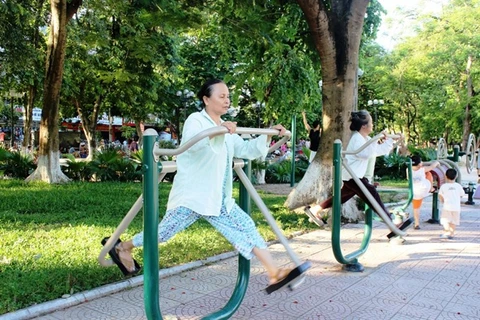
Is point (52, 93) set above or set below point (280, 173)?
above

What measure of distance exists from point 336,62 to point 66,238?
477 cm

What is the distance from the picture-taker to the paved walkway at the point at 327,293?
11.5ft

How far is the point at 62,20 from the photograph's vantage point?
10914 mm

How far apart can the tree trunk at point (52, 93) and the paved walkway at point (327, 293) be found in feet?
24.7

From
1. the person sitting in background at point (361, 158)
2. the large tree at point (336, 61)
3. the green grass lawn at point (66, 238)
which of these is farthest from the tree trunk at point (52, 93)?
the person sitting in background at point (361, 158)

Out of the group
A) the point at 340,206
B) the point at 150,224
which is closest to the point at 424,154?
the point at 340,206

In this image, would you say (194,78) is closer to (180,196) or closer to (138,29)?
(138,29)

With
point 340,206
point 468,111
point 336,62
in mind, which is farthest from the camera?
point 468,111

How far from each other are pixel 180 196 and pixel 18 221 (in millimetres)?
4526

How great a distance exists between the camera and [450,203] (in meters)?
6.15

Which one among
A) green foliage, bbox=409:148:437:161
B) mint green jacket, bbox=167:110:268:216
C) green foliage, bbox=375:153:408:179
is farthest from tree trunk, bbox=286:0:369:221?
green foliage, bbox=409:148:437:161

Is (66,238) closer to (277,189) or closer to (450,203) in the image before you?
(450,203)

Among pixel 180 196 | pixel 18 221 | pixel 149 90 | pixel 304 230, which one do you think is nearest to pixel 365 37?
pixel 304 230

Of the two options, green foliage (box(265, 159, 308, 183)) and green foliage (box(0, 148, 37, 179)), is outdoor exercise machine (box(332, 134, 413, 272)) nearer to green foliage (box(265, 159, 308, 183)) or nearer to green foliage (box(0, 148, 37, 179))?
green foliage (box(265, 159, 308, 183))
